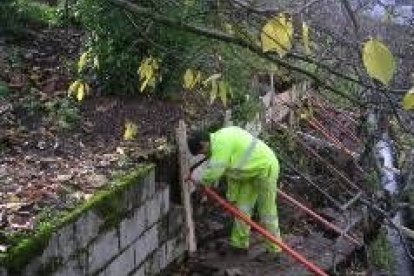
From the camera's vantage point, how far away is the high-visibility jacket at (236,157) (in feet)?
24.1

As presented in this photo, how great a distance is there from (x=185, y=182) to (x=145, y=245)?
3.25 feet

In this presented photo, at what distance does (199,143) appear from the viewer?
7.84 metres

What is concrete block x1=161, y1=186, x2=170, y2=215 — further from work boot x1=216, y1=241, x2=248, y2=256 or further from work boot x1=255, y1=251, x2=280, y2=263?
work boot x1=255, y1=251, x2=280, y2=263

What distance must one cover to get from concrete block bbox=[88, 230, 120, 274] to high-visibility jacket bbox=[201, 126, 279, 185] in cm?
160

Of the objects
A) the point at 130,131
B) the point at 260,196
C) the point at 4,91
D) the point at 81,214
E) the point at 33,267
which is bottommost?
the point at 260,196

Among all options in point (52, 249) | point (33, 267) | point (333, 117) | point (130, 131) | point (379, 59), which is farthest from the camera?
point (333, 117)

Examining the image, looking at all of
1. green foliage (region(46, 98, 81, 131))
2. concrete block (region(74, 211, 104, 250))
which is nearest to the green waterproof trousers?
green foliage (region(46, 98, 81, 131))

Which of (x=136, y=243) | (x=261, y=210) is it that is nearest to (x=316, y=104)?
(x=261, y=210)

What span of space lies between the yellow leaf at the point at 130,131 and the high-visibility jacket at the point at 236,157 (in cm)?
81

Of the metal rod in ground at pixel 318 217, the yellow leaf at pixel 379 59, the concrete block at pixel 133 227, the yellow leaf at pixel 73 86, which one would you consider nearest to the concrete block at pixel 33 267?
the concrete block at pixel 133 227

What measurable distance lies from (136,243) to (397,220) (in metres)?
5.38

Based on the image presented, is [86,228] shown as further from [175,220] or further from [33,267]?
[175,220]

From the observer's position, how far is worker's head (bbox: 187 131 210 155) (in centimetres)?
762

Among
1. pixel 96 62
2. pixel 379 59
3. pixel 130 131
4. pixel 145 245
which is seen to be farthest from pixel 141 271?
pixel 379 59
